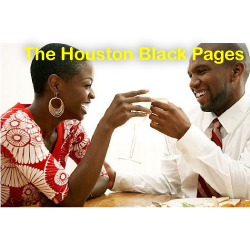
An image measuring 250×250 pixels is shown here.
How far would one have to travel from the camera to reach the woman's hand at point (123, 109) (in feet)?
3.62

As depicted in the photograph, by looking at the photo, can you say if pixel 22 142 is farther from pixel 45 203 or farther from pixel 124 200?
pixel 124 200

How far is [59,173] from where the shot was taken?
105 cm

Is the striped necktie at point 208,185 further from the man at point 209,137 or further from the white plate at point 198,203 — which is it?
the white plate at point 198,203

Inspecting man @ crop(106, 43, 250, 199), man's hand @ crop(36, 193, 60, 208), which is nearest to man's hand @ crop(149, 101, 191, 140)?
man @ crop(106, 43, 250, 199)

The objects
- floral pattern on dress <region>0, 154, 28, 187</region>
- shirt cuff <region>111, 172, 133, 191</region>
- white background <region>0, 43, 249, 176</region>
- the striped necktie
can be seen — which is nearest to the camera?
floral pattern on dress <region>0, 154, 28, 187</region>

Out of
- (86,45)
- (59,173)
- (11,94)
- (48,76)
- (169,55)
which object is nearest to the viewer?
(59,173)

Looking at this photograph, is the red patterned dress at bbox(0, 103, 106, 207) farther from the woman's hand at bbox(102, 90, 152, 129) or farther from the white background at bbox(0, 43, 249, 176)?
the white background at bbox(0, 43, 249, 176)

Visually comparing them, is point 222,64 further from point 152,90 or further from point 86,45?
point 152,90

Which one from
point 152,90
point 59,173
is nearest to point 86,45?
point 59,173

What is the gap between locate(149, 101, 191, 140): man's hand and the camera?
3.92ft

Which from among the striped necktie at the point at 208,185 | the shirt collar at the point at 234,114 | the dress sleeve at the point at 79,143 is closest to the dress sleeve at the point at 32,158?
the dress sleeve at the point at 79,143

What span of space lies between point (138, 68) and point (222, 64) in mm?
930

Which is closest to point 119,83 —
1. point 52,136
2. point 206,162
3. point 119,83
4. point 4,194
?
point 119,83

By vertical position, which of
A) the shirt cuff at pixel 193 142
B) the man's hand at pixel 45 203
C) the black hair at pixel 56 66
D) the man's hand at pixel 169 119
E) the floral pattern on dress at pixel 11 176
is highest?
the black hair at pixel 56 66
